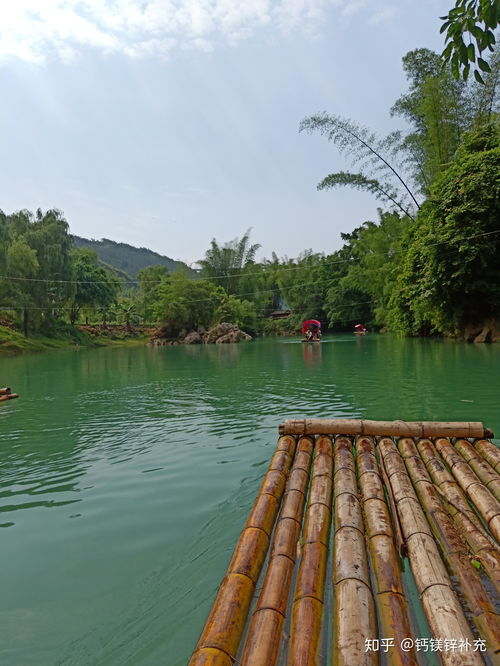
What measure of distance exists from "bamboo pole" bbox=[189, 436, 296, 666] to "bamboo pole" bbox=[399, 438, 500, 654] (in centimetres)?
91

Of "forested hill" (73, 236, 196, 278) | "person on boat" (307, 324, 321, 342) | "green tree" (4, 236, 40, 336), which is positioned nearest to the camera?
"green tree" (4, 236, 40, 336)

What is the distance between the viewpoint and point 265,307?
49094 millimetres

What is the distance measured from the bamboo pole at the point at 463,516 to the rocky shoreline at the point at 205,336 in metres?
32.5

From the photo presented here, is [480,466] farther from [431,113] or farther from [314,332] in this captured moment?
[314,332]

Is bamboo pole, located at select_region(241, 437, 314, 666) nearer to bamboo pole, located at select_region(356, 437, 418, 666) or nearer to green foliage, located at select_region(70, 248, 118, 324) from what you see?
bamboo pole, located at select_region(356, 437, 418, 666)

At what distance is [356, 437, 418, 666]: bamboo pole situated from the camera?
163 cm

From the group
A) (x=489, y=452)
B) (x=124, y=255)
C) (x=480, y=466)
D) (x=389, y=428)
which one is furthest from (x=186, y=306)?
(x=124, y=255)

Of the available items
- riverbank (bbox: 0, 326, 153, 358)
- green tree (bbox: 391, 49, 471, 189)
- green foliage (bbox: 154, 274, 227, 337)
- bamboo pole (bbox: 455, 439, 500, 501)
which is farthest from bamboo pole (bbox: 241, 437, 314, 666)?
green foliage (bbox: 154, 274, 227, 337)

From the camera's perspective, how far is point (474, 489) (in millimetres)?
2918

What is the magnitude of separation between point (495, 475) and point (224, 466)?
2.34 metres

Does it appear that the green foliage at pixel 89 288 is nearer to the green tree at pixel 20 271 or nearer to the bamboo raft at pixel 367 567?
the green tree at pixel 20 271

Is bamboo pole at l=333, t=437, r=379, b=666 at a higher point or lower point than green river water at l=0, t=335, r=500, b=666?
higher

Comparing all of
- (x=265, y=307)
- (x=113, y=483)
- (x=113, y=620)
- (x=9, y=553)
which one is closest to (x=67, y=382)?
(x=113, y=483)

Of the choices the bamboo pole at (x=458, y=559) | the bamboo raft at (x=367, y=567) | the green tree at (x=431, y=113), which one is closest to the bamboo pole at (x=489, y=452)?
the bamboo raft at (x=367, y=567)
